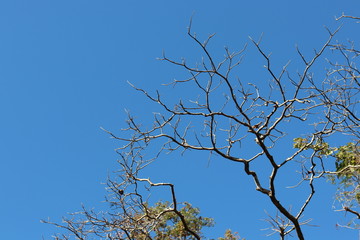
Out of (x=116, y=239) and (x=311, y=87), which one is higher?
(x=311, y=87)

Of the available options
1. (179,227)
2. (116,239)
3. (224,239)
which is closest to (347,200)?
(116,239)

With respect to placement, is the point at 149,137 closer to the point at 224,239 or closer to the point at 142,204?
the point at 142,204

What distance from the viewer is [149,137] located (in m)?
5.71

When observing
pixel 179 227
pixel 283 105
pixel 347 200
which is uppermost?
pixel 179 227

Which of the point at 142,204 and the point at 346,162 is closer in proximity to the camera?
the point at 142,204

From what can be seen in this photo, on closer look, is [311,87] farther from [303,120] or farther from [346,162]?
[346,162]

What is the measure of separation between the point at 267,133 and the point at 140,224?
2411mm

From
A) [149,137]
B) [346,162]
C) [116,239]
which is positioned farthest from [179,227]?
[149,137]

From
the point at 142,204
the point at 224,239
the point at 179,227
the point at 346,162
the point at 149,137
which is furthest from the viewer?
the point at 224,239

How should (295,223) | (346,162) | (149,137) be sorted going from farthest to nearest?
(346,162) < (149,137) < (295,223)

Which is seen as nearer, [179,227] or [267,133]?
[267,133]

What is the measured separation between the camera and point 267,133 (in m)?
5.40

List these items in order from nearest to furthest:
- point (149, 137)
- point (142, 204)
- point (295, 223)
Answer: point (295, 223) → point (149, 137) → point (142, 204)

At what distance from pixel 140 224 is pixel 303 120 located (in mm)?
2846
